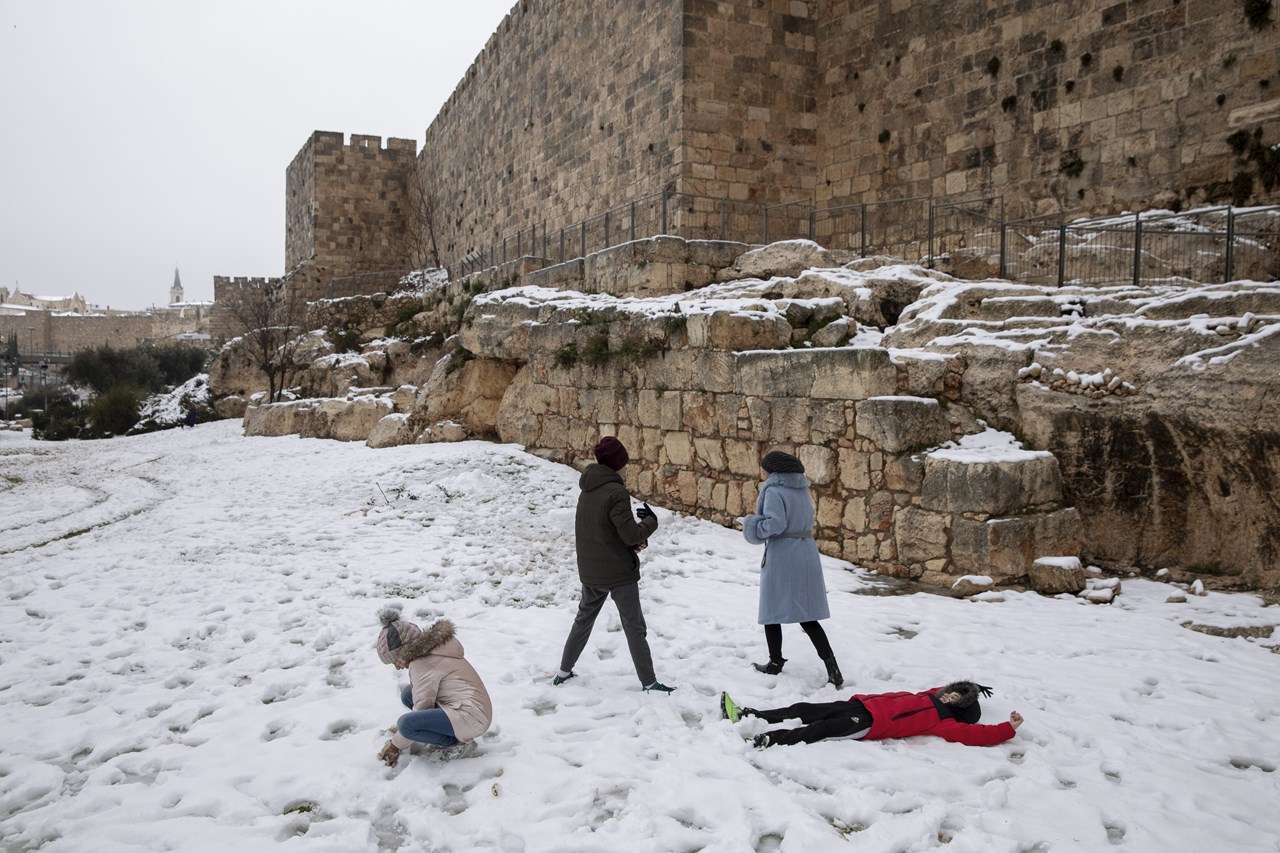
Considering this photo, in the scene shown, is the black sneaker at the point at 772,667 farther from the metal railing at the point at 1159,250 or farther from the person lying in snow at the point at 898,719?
the metal railing at the point at 1159,250

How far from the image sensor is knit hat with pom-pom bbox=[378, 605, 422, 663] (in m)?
3.67

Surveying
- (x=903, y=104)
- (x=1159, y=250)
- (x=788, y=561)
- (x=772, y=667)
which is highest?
(x=903, y=104)

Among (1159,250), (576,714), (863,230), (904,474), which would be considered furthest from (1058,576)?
(863,230)

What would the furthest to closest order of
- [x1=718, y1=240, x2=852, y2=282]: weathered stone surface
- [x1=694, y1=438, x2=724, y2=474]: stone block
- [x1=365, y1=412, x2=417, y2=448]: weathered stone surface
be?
[x1=365, y1=412, x2=417, y2=448]: weathered stone surface < [x1=718, y1=240, x2=852, y2=282]: weathered stone surface < [x1=694, y1=438, x2=724, y2=474]: stone block

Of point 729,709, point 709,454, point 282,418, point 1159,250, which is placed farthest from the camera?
point 282,418

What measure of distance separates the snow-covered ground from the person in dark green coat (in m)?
0.34

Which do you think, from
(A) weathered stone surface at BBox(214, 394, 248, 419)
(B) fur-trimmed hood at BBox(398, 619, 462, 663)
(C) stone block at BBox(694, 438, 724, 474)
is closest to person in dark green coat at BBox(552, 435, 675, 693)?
(B) fur-trimmed hood at BBox(398, 619, 462, 663)

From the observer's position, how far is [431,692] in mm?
3684

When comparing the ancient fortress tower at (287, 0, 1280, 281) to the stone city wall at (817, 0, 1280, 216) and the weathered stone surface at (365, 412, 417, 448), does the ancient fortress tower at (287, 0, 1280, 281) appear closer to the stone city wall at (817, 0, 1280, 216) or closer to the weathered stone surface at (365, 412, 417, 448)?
the stone city wall at (817, 0, 1280, 216)

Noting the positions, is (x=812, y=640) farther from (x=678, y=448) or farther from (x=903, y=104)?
(x=903, y=104)

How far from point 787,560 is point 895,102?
1129cm

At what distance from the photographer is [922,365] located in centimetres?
709

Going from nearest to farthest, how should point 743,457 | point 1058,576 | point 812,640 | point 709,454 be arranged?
point 812,640 → point 1058,576 → point 743,457 → point 709,454

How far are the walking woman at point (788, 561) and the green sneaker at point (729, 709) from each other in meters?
0.58
